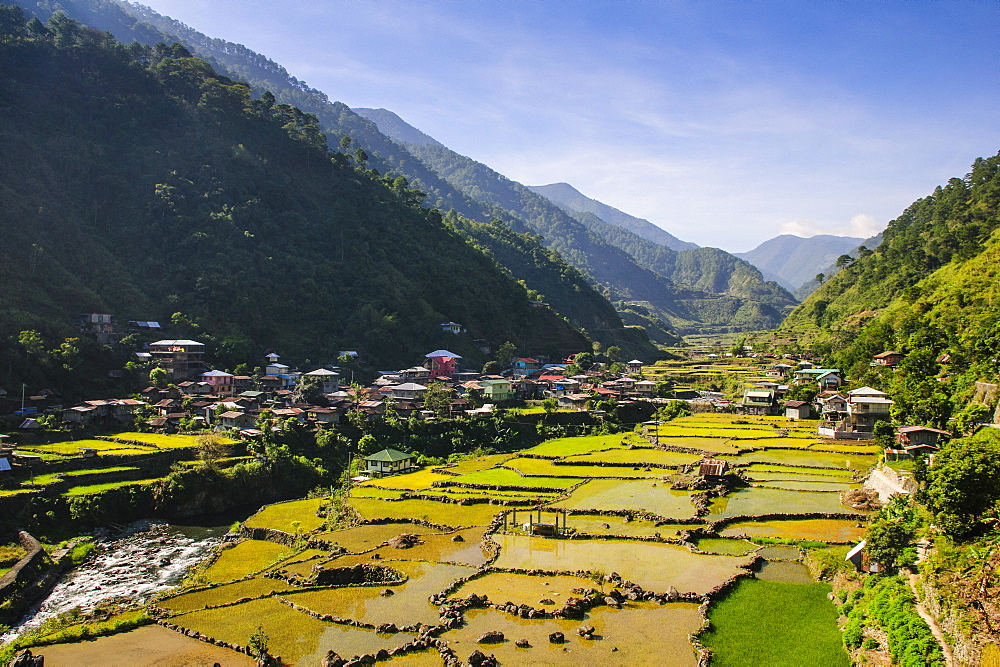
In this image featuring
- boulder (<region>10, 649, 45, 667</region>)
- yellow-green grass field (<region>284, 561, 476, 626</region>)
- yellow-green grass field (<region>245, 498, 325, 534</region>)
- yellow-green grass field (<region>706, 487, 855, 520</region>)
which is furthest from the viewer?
yellow-green grass field (<region>245, 498, 325, 534</region>)

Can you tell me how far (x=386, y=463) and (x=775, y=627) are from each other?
29.4 m

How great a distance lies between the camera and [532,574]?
935 inches

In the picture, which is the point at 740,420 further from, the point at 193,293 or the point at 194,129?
the point at 194,129

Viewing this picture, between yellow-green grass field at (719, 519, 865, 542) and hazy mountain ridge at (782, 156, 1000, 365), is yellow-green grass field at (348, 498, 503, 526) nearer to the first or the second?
yellow-green grass field at (719, 519, 865, 542)

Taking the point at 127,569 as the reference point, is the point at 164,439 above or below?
above

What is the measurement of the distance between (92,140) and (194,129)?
43.0 ft

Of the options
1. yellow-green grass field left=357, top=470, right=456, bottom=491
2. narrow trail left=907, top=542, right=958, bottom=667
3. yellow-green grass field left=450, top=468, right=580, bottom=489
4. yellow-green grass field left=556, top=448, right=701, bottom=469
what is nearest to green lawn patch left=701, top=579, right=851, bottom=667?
narrow trail left=907, top=542, right=958, bottom=667

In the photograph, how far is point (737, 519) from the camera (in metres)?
29.8

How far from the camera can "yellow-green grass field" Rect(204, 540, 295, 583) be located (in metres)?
25.8

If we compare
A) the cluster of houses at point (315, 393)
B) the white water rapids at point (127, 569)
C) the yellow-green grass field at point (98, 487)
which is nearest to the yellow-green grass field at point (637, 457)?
the cluster of houses at point (315, 393)

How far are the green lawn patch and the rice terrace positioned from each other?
0.21 feet

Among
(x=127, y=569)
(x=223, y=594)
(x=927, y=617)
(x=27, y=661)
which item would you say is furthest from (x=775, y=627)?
(x=127, y=569)

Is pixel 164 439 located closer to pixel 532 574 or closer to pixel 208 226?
pixel 532 574

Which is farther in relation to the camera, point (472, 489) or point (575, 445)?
point (575, 445)
